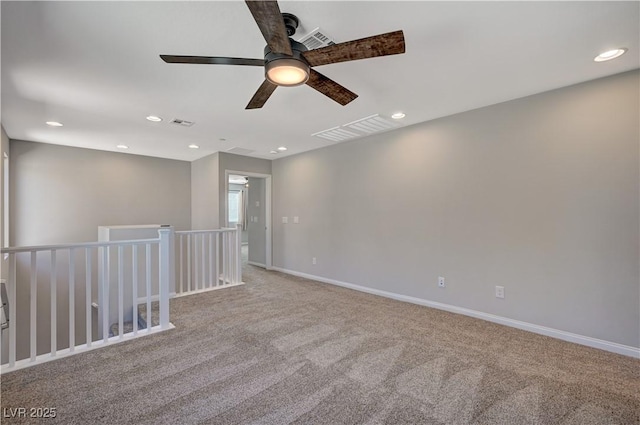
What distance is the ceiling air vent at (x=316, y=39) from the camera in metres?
1.85

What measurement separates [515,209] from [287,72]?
8.81 feet

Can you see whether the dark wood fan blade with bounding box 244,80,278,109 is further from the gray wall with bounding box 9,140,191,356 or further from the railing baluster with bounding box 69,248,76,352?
the gray wall with bounding box 9,140,191,356

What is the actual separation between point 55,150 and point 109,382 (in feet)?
14.9

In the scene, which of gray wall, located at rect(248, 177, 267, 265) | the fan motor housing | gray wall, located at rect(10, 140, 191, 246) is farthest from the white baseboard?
gray wall, located at rect(10, 140, 191, 246)

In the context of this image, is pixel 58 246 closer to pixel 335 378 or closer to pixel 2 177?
pixel 335 378

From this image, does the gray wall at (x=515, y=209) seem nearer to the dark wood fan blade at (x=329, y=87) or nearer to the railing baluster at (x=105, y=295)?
the dark wood fan blade at (x=329, y=87)

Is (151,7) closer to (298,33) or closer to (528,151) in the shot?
(298,33)

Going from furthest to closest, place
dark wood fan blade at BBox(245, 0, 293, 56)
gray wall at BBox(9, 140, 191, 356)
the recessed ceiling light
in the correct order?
gray wall at BBox(9, 140, 191, 356) < the recessed ceiling light < dark wood fan blade at BBox(245, 0, 293, 56)

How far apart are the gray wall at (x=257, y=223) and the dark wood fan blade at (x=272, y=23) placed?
493 centimetres

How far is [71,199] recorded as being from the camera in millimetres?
4848

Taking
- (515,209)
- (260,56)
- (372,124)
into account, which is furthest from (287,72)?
(515,209)

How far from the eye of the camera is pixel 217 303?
3.70 meters

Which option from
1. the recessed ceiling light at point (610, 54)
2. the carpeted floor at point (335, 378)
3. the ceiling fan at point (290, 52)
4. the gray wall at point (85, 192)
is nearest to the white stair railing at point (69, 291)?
the carpeted floor at point (335, 378)

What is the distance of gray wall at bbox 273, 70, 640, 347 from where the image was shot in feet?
7.98
